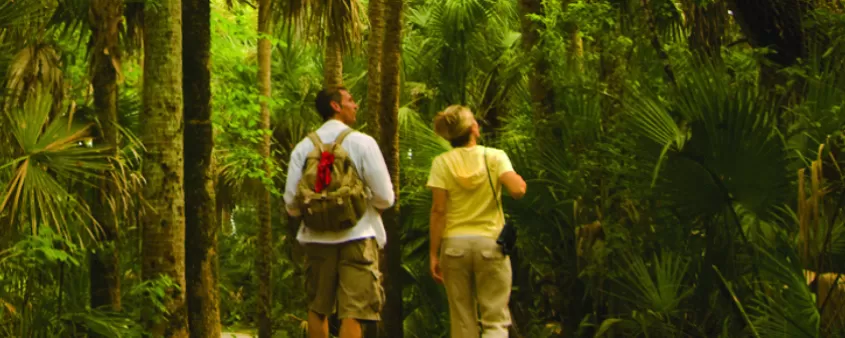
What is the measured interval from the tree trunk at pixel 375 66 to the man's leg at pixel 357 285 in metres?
9.14

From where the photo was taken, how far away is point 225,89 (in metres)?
17.0

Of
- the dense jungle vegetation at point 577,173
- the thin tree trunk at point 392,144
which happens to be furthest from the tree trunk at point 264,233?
the dense jungle vegetation at point 577,173

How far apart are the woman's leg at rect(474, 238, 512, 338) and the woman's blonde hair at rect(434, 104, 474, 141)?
2.26 ft

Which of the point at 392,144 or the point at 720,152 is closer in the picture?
the point at 720,152

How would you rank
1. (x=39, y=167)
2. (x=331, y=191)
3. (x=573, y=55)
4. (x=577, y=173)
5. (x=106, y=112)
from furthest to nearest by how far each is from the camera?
(x=573, y=55) < (x=106, y=112) < (x=577, y=173) < (x=39, y=167) < (x=331, y=191)

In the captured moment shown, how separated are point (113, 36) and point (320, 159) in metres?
3.88

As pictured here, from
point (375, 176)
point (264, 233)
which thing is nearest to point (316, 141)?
point (375, 176)

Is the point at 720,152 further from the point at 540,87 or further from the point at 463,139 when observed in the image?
the point at 540,87

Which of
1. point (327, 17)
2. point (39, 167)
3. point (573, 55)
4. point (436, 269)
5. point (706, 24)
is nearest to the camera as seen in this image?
point (436, 269)

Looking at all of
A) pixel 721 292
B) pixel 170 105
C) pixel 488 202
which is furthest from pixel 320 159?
pixel 721 292

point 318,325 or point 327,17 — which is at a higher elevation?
point 327,17

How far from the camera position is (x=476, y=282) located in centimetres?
813

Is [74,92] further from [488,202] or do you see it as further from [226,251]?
[226,251]

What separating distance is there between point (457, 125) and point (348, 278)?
4.01 ft
